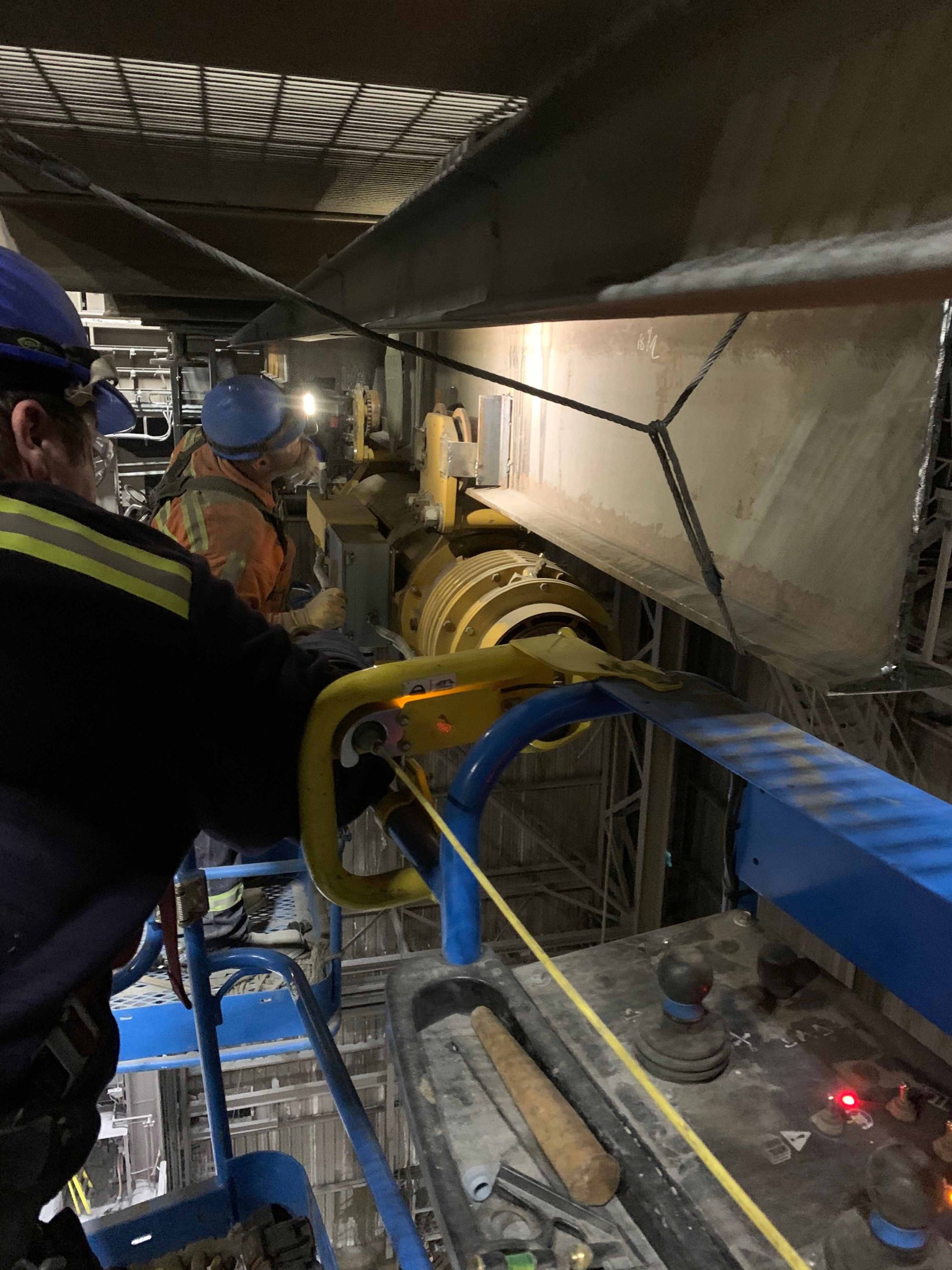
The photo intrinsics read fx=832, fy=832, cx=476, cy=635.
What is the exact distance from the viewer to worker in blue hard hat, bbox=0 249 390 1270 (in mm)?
1152

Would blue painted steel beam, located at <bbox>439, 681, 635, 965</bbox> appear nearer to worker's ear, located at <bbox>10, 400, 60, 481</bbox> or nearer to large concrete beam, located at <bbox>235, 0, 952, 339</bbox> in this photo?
large concrete beam, located at <bbox>235, 0, 952, 339</bbox>

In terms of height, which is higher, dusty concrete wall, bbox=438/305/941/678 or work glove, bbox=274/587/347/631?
dusty concrete wall, bbox=438/305/941/678

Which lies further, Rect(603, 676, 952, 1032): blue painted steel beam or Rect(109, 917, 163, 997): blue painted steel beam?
Rect(109, 917, 163, 997): blue painted steel beam

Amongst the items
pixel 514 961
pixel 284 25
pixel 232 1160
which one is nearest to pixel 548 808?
pixel 514 961

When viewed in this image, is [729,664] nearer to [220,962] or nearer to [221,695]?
[220,962]

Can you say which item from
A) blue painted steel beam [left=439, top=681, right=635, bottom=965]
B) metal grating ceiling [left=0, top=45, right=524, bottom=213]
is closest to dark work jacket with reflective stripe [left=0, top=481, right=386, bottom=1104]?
blue painted steel beam [left=439, top=681, right=635, bottom=965]

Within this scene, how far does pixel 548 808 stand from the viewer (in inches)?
261

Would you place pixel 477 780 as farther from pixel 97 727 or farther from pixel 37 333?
pixel 37 333

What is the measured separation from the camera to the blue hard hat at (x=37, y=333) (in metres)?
1.32

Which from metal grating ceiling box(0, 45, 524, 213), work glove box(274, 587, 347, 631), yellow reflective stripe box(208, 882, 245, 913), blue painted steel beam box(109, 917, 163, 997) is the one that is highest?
metal grating ceiling box(0, 45, 524, 213)

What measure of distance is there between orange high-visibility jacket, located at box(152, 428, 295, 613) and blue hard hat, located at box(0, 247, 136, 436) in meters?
1.83

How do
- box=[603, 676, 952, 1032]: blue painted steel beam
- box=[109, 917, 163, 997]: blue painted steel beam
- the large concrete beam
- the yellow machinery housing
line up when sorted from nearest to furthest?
the large concrete beam, box=[603, 676, 952, 1032]: blue painted steel beam, box=[109, 917, 163, 997]: blue painted steel beam, the yellow machinery housing

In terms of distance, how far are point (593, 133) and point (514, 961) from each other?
248 inches

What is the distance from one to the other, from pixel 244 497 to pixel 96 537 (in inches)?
97.3
